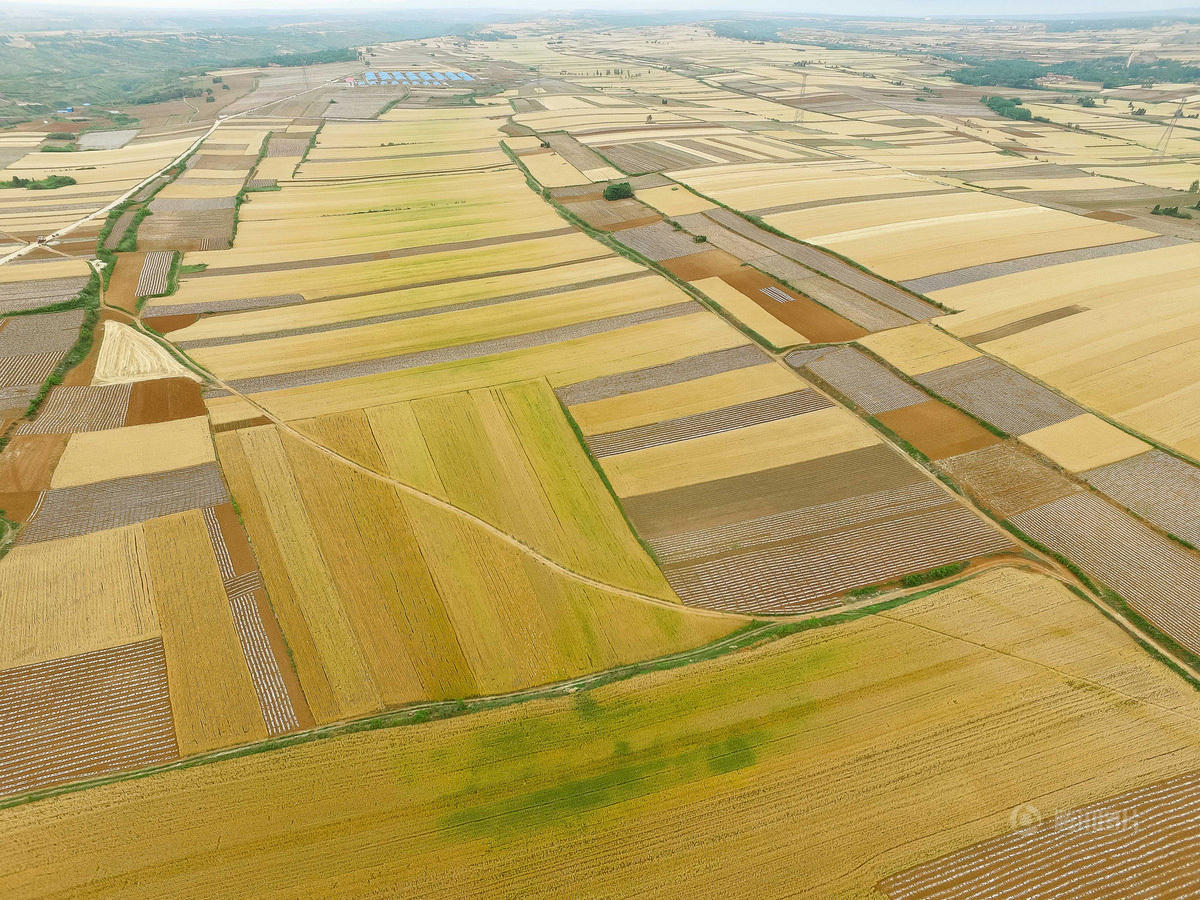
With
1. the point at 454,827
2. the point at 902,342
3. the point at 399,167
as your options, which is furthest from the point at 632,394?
the point at 399,167

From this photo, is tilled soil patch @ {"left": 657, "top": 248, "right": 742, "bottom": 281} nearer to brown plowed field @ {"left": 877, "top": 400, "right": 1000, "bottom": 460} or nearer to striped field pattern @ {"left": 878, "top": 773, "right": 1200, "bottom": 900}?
brown plowed field @ {"left": 877, "top": 400, "right": 1000, "bottom": 460}

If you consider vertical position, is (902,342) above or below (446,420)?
above

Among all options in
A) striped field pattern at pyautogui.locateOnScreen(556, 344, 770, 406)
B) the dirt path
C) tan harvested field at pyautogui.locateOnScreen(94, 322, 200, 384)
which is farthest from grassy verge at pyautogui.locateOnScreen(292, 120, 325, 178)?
striped field pattern at pyautogui.locateOnScreen(556, 344, 770, 406)

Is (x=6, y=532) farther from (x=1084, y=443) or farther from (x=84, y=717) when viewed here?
(x=1084, y=443)

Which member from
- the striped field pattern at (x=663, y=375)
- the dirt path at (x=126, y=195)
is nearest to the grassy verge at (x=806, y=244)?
the striped field pattern at (x=663, y=375)

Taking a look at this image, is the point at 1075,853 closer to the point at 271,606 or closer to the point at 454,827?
the point at 454,827

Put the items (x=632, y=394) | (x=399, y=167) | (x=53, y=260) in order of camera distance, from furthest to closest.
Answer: (x=399, y=167)
(x=53, y=260)
(x=632, y=394)
